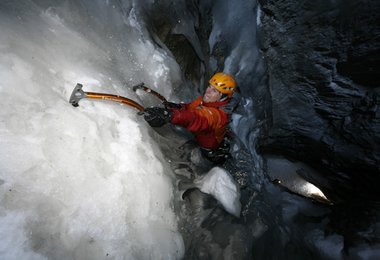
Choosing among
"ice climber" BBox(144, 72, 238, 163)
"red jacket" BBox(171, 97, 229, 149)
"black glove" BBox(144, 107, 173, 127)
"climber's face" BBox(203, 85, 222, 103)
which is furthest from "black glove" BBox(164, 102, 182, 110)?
"black glove" BBox(144, 107, 173, 127)

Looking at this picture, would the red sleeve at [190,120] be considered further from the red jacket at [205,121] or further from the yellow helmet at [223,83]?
the yellow helmet at [223,83]

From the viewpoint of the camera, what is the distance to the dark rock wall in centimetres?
312

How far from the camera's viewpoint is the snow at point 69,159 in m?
1.85

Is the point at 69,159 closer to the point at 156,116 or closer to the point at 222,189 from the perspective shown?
the point at 156,116

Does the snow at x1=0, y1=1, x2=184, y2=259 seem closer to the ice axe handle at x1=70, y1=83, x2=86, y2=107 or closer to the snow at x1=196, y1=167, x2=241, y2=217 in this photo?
the ice axe handle at x1=70, y1=83, x2=86, y2=107

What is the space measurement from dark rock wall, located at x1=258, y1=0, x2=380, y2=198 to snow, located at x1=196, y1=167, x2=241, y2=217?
51.1 inches

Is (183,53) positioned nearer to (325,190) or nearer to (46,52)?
(46,52)

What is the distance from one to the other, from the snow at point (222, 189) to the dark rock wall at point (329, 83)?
130 cm

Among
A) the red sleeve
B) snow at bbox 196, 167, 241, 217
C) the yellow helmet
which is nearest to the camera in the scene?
the red sleeve

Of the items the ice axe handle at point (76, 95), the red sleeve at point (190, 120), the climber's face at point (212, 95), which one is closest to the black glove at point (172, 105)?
the climber's face at point (212, 95)

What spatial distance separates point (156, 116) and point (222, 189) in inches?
53.5

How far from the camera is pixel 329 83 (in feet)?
11.3

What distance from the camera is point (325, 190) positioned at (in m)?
3.95

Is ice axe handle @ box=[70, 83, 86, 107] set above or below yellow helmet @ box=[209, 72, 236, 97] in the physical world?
above
